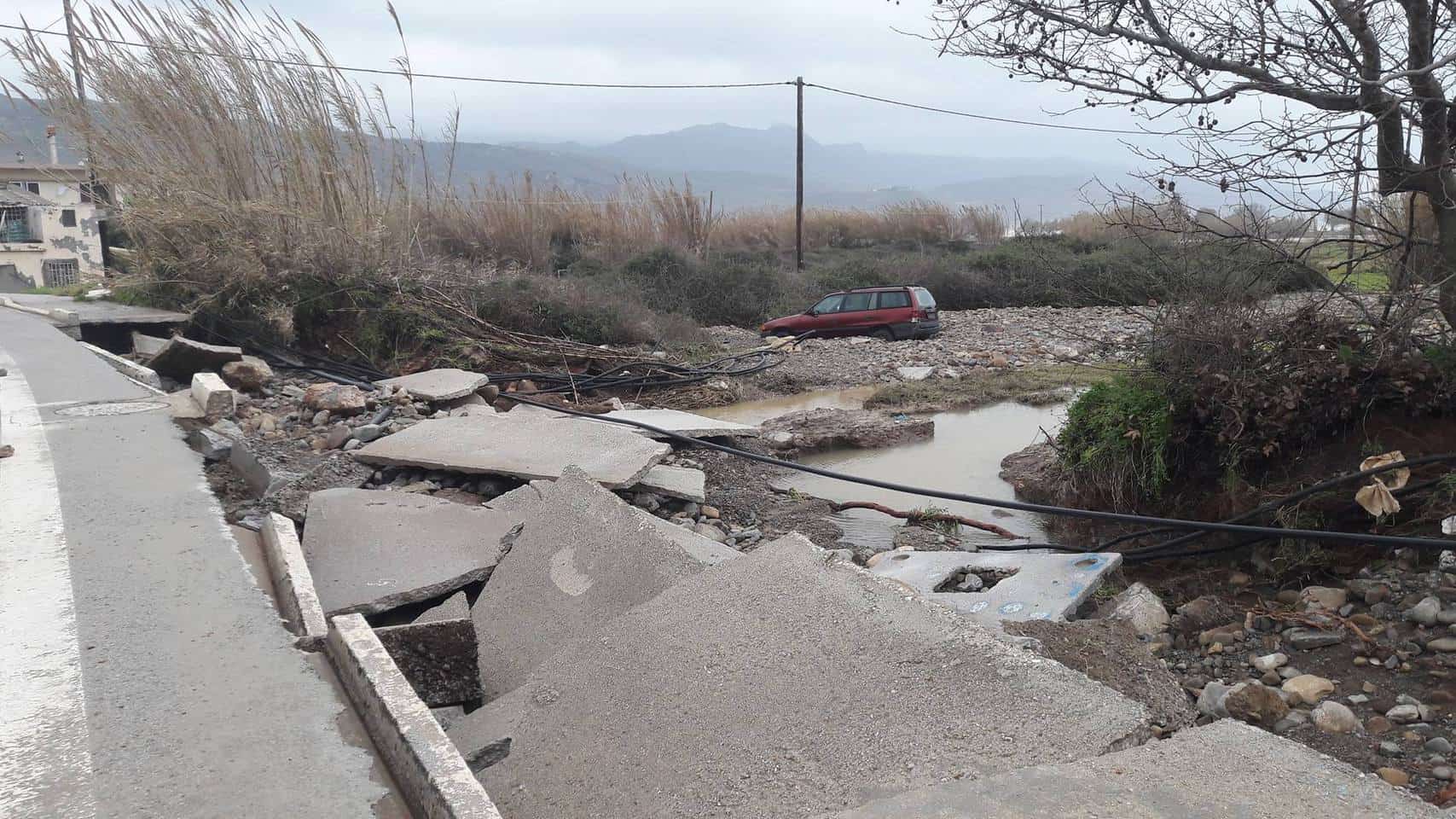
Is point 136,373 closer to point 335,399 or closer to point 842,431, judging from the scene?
point 335,399

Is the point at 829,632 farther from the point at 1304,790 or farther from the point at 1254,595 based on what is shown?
the point at 1254,595

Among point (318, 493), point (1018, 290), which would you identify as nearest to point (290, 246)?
point (318, 493)

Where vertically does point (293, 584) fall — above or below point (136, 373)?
below

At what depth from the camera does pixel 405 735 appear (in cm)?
239

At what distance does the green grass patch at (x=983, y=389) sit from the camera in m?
12.4

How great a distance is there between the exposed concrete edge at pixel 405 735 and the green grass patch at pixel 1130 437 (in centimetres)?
599

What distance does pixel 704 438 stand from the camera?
8703mm

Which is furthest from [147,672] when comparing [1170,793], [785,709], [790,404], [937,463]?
[790,404]

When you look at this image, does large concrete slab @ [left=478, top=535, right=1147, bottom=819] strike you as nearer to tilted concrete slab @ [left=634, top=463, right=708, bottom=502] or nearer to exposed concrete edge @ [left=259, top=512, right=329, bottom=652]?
exposed concrete edge @ [left=259, top=512, right=329, bottom=652]

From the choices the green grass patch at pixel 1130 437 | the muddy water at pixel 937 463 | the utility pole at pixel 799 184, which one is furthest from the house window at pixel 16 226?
the green grass patch at pixel 1130 437

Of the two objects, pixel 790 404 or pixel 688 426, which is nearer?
pixel 688 426

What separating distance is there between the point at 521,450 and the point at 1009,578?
10.9 ft

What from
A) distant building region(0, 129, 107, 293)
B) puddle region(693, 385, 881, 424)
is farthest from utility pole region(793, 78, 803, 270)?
distant building region(0, 129, 107, 293)

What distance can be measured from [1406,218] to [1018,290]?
19.1 m
